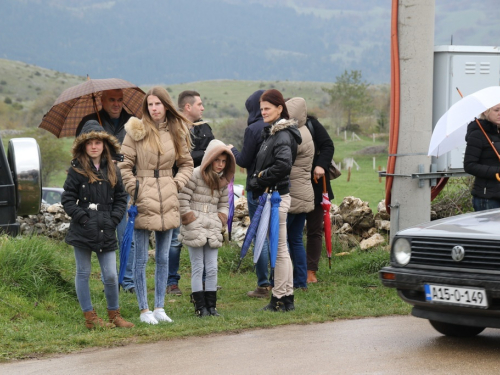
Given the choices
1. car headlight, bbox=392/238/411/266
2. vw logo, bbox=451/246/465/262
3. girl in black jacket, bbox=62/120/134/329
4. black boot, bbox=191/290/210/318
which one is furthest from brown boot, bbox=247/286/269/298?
vw logo, bbox=451/246/465/262

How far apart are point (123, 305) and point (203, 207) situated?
1327mm

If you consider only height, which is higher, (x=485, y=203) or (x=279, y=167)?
(x=279, y=167)

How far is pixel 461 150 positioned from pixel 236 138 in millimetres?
58269

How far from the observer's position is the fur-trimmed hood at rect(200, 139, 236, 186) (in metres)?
7.72

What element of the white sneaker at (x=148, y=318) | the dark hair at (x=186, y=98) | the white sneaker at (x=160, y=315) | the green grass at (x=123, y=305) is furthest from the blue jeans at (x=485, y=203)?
the white sneaker at (x=148, y=318)

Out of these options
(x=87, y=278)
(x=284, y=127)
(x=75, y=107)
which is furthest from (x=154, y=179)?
(x=75, y=107)

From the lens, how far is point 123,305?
26.7 feet

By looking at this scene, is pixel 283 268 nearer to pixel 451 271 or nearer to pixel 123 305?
pixel 123 305

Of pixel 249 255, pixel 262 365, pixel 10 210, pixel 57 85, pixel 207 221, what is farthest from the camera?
pixel 57 85

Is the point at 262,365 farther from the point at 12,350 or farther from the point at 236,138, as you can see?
the point at 236,138

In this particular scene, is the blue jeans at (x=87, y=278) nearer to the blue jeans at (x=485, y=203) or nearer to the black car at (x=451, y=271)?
the black car at (x=451, y=271)

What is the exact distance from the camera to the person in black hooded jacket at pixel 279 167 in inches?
305

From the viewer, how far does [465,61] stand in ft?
31.2

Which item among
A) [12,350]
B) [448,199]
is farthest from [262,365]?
[448,199]
